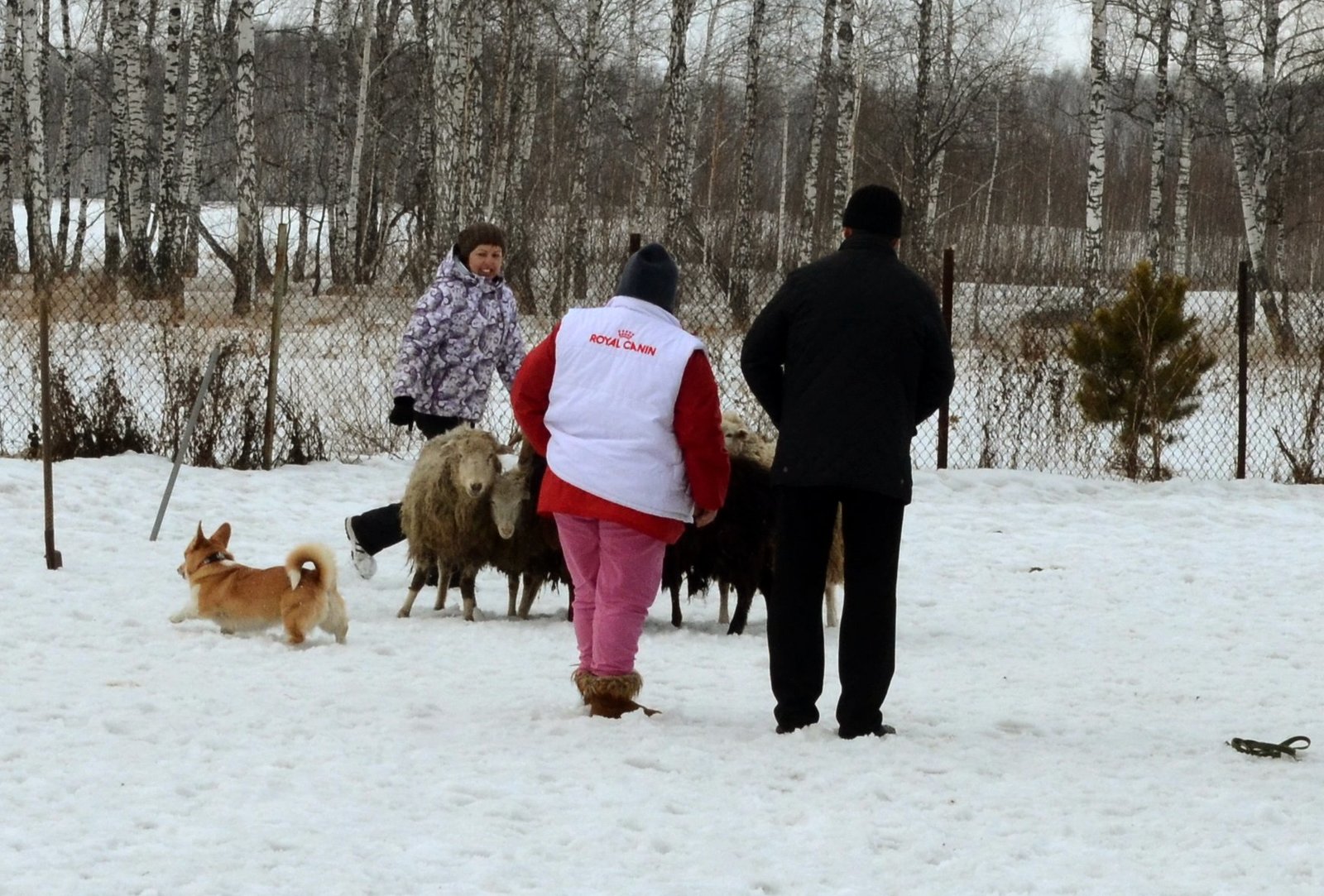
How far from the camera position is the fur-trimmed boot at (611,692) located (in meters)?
5.29

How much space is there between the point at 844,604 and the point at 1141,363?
8.28 meters

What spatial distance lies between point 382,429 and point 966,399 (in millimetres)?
5591

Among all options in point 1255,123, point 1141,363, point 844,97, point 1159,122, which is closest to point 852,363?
point 1141,363

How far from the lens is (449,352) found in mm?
8070

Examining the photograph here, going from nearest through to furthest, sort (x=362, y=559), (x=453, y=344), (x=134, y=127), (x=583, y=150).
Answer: (x=453, y=344), (x=362, y=559), (x=134, y=127), (x=583, y=150)

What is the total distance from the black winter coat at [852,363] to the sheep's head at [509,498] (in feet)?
7.95

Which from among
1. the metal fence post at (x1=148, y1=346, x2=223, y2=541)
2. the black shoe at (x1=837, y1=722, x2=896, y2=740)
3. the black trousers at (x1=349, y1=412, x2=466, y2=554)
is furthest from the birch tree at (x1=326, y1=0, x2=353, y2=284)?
the black shoe at (x1=837, y1=722, x2=896, y2=740)

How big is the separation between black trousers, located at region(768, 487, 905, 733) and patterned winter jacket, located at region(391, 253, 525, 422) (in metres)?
3.31

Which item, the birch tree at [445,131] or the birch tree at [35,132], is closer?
the birch tree at [445,131]

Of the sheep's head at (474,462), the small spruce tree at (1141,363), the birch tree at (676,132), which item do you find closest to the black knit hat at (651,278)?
the sheep's head at (474,462)

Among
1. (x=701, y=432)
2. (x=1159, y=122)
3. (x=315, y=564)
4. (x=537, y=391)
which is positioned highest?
(x=1159, y=122)

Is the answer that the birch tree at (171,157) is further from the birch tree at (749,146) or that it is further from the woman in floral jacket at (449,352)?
the woman in floral jacket at (449,352)

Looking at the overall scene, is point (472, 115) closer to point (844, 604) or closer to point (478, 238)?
point (478, 238)

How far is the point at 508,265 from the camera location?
1812cm
